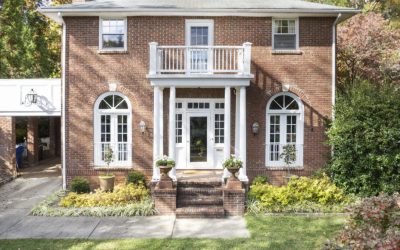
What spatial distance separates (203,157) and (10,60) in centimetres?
1513

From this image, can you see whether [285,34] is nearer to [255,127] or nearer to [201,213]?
[255,127]

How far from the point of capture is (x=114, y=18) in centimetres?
1488

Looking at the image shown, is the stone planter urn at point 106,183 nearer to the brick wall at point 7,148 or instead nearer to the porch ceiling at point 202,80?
the porch ceiling at point 202,80

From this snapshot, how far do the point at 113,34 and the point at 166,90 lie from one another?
280 centimetres

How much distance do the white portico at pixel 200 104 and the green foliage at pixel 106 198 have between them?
85 cm

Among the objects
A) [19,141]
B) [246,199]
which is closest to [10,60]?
[19,141]

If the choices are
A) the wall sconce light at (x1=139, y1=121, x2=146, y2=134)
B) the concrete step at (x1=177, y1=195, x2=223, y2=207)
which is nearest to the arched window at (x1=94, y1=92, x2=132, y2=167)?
the wall sconce light at (x1=139, y1=121, x2=146, y2=134)

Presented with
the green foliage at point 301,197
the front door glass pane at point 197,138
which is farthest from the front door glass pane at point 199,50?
the green foliage at point 301,197

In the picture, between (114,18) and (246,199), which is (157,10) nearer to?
(114,18)

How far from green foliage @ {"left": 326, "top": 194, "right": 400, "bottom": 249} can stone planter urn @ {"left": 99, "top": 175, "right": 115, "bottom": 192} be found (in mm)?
9104

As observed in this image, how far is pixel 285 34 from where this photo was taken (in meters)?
15.0

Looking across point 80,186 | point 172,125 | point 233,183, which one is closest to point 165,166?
point 172,125

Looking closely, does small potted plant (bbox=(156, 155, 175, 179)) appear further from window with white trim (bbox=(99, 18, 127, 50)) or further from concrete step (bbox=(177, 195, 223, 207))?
window with white trim (bbox=(99, 18, 127, 50))

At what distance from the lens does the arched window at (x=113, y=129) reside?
15.0 metres
